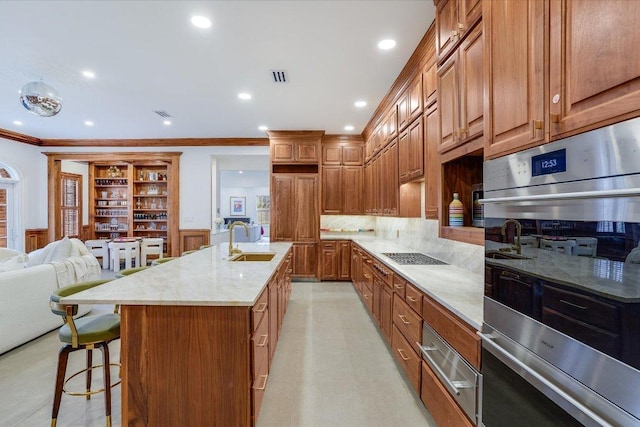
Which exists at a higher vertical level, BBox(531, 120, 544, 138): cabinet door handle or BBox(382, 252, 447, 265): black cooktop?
BBox(531, 120, 544, 138): cabinet door handle

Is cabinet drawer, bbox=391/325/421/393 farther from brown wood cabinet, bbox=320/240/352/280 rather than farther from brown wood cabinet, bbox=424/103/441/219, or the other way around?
brown wood cabinet, bbox=320/240/352/280

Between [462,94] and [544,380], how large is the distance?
152 centimetres

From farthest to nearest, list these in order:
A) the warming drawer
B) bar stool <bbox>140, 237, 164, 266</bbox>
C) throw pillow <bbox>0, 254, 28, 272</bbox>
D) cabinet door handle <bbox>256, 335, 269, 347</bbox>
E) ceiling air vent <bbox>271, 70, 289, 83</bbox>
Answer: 1. bar stool <bbox>140, 237, 164, 266</bbox>
2. ceiling air vent <bbox>271, 70, 289, 83</bbox>
3. throw pillow <bbox>0, 254, 28, 272</bbox>
4. cabinet door handle <bbox>256, 335, 269, 347</bbox>
5. the warming drawer

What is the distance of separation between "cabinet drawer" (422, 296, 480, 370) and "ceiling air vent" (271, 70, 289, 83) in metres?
2.82

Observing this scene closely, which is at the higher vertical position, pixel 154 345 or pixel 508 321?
pixel 508 321

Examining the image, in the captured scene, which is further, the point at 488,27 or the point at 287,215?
the point at 287,215

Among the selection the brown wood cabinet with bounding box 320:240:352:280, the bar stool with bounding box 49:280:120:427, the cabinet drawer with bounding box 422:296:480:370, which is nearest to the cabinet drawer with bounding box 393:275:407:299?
the cabinet drawer with bounding box 422:296:480:370

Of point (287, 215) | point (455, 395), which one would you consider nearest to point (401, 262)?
point (455, 395)

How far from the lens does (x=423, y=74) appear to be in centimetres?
280

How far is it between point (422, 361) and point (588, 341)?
1.34 m

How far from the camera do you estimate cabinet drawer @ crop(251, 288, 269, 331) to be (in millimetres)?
1746

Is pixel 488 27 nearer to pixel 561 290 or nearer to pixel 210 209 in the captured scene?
pixel 561 290

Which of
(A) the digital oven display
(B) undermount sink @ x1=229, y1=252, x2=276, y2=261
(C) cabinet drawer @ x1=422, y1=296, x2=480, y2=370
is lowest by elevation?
(C) cabinet drawer @ x1=422, y1=296, x2=480, y2=370

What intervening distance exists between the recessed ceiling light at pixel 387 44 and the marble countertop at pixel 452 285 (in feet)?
6.88
